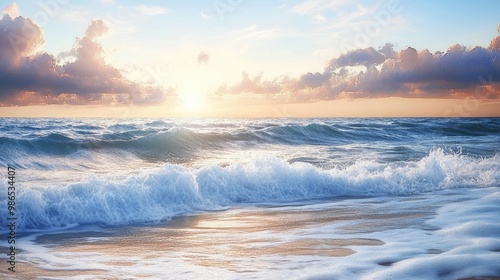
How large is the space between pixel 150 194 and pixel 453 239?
215 inches

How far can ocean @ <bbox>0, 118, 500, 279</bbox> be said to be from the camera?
504 cm

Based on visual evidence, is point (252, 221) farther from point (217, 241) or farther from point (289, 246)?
point (289, 246)

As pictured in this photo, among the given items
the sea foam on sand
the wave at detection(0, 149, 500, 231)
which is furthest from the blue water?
the sea foam on sand

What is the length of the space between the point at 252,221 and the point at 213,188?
237cm

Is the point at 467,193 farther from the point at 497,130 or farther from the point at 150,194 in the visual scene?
the point at 497,130

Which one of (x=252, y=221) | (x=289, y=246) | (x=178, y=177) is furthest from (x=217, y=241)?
(x=178, y=177)

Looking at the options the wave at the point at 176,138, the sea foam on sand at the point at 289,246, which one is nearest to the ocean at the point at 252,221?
the sea foam on sand at the point at 289,246

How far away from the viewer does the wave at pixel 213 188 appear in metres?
7.68

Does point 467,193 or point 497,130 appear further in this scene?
point 497,130

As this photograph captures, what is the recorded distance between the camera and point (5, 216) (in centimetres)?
731

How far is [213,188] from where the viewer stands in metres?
9.88

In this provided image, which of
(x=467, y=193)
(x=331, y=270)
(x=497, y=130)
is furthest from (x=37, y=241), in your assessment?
(x=497, y=130)

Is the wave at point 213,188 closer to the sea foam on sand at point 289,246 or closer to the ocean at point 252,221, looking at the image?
the ocean at point 252,221

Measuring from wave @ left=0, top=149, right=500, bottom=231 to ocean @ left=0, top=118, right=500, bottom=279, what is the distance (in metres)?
0.03
